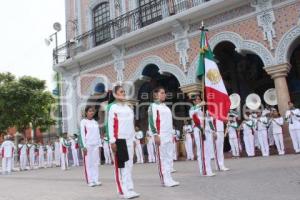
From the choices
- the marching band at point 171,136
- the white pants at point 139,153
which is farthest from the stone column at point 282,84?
the white pants at point 139,153

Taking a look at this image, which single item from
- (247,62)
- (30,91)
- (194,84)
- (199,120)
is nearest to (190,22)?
(194,84)

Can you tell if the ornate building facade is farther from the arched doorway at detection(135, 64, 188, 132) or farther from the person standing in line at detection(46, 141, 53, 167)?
the person standing in line at detection(46, 141, 53, 167)

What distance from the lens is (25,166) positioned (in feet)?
65.9

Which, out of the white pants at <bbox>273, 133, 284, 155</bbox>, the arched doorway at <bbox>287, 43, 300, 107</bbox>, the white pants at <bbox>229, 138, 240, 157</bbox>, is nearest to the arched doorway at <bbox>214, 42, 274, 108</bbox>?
the arched doorway at <bbox>287, 43, 300, 107</bbox>

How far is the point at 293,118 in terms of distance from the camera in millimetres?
12188

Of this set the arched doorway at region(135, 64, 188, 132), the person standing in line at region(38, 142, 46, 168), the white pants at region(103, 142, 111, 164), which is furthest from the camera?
the person standing in line at region(38, 142, 46, 168)

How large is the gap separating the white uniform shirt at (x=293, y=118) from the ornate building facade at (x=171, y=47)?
0.58 m

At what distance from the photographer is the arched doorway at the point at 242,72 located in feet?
53.9

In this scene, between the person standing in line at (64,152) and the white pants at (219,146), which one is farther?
the person standing in line at (64,152)

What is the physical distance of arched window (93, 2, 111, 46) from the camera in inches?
738

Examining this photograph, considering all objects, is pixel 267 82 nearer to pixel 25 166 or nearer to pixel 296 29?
pixel 296 29

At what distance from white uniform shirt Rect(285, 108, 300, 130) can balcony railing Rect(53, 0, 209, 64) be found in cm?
567

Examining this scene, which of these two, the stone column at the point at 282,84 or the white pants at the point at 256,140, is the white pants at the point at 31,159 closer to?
the white pants at the point at 256,140

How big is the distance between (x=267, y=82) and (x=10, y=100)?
748 inches
